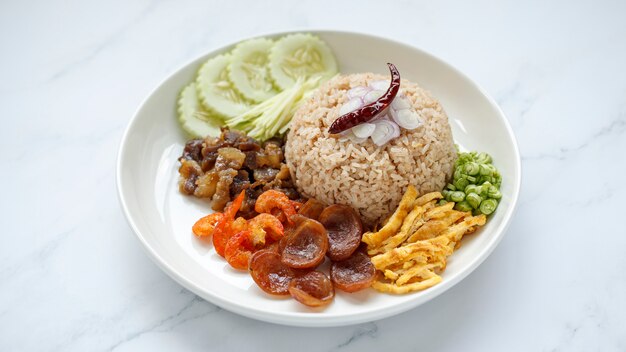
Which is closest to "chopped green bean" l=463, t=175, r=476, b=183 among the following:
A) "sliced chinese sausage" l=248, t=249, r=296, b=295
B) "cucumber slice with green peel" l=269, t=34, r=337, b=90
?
"sliced chinese sausage" l=248, t=249, r=296, b=295

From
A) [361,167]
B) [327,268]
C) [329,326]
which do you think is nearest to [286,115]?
[361,167]

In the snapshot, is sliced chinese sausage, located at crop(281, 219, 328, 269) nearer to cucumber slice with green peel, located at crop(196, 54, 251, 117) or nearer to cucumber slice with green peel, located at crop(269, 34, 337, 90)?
cucumber slice with green peel, located at crop(196, 54, 251, 117)

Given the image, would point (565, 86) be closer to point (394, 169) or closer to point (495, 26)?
point (495, 26)

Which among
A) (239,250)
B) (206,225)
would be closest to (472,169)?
(239,250)

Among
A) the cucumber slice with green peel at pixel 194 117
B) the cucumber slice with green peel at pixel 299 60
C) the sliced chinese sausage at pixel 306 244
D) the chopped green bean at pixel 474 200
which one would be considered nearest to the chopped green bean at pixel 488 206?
the chopped green bean at pixel 474 200

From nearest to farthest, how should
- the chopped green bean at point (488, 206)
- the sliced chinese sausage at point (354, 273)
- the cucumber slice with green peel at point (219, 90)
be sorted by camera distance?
the sliced chinese sausage at point (354, 273)
the chopped green bean at point (488, 206)
the cucumber slice with green peel at point (219, 90)

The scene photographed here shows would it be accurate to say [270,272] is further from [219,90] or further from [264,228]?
[219,90]

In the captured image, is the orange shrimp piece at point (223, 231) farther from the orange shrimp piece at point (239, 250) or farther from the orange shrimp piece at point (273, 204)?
the orange shrimp piece at point (273, 204)
